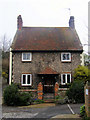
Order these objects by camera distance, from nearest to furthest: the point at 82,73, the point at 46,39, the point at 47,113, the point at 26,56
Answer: the point at 47,113 → the point at 82,73 → the point at 26,56 → the point at 46,39

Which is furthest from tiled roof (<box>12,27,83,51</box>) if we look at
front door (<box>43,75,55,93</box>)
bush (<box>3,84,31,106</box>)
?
bush (<box>3,84,31,106</box>)

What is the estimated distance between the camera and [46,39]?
22.6m

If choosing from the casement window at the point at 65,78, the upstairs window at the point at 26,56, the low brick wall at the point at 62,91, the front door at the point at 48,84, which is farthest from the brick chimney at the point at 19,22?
the low brick wall at the point at 62,91

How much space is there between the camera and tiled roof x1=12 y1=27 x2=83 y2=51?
20.9 m

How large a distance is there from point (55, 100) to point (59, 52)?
6.25 meters

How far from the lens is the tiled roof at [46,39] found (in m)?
20.9

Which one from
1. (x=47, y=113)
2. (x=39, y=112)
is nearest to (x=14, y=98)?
(x=39, y=112)

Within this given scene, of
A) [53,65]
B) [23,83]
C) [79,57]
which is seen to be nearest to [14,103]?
[23,83]

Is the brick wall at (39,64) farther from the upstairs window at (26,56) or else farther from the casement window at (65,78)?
the casement window at (65,78)

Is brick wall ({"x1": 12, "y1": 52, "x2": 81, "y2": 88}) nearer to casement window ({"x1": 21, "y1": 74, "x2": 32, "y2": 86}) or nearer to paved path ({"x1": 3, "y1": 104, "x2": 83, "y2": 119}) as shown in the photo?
casement window ({"x1": 21, "y1": 74, "x2": 32, "y2": 86})

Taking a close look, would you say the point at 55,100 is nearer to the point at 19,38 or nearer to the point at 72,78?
the point at 72,78

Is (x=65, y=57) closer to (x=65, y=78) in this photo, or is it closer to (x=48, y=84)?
(x=65, y=78)

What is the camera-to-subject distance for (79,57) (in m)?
20.6

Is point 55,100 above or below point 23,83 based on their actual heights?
below
